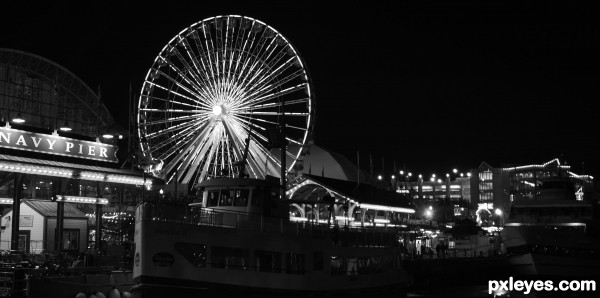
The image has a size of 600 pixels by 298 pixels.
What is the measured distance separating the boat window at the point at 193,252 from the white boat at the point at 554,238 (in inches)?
1232

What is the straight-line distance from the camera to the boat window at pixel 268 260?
25.8 metres

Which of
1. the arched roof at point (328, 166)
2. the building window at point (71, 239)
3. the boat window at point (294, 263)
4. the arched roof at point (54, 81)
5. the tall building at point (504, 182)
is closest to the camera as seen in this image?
the boat window at point (294, 263)

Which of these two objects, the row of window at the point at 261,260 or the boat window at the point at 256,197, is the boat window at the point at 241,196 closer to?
the boat window at the point at 256,197

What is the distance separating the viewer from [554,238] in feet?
157

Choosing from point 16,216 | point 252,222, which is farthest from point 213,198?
point 16,216

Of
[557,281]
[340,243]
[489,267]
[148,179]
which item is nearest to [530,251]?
[557,281]

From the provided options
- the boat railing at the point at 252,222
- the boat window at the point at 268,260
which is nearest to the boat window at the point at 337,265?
the boat railing at the point at 252,222

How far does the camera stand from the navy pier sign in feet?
102

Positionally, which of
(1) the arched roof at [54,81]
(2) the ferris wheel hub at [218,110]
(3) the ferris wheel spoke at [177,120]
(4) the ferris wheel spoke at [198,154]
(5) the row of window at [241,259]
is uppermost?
(1) the arched roof at [54,81]

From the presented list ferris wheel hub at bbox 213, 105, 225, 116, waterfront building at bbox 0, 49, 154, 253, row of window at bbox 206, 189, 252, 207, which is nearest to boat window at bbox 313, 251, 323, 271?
row of window at bbox 206, 189, 252, 207

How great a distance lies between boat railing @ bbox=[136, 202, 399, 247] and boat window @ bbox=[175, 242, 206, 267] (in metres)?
0.84

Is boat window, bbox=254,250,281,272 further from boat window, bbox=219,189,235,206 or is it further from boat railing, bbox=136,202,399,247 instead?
boat window, bbox=219,189,235,206

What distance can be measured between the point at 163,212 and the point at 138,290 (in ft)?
9.05

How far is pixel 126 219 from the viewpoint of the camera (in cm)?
5341
